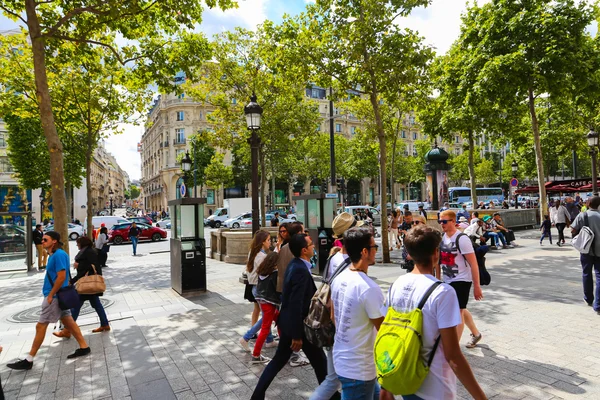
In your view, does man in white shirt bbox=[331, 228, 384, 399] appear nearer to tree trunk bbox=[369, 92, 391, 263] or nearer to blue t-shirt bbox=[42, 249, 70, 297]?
blue t-shirt bbox=[42, 249, 70, 297]

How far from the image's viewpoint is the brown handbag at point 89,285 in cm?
570

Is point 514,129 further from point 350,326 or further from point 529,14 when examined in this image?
point 350,326

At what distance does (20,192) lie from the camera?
41906mm

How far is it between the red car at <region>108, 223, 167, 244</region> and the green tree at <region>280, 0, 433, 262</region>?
16.3m

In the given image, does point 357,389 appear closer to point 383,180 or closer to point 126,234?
point 383,180

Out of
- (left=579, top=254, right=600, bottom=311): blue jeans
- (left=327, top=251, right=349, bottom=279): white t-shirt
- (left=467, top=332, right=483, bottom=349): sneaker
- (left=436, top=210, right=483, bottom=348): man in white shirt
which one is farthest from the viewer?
(left=579, top=254, right=600, bottom=311): blue jeans

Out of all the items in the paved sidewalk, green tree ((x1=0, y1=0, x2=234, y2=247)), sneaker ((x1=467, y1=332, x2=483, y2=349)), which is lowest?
the paved sidewalk

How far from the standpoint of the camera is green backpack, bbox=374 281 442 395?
6.52 ft

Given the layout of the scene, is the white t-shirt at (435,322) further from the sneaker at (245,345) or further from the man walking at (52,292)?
the man walking at (52,292)

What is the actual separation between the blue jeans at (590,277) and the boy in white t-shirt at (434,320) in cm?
565

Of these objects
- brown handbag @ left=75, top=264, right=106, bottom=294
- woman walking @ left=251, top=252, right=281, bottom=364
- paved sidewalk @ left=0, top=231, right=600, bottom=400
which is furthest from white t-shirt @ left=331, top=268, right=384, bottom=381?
brown handbag @ left=75, top=264, right=106, bottom=294

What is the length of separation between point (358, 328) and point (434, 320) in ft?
1.90

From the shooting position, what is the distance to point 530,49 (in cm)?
1519

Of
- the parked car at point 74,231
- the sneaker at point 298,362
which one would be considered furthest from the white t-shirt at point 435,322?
the parked car at point 74,231
